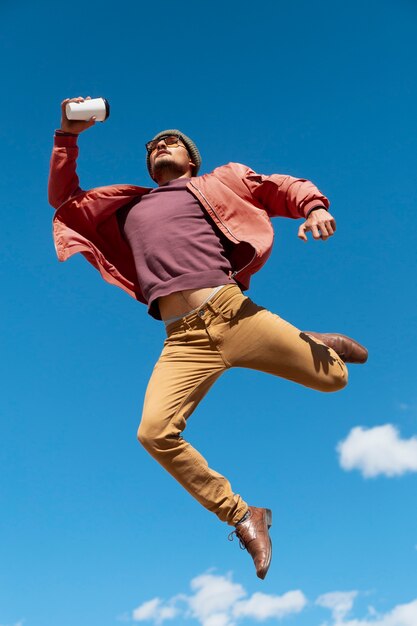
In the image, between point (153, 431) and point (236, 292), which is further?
point (236, 292)

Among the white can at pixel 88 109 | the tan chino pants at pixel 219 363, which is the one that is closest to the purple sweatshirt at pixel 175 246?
the tan chino pants at pixel 219 363

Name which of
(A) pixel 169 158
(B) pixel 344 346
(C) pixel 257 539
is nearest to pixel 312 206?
(B) pixel 344 346

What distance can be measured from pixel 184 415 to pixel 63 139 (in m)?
2.44

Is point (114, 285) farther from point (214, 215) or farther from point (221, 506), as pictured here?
point (221, 506)

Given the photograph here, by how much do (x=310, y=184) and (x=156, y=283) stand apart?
4.38 feet

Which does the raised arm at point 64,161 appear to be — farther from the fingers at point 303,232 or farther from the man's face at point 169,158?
the fingers at point 303,232

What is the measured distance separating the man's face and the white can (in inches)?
23.3

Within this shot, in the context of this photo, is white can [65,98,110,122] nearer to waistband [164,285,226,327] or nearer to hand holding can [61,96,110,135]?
hand holding can [61,96,110,135]

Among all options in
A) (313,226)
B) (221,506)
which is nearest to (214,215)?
(313,226)

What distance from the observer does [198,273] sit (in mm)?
4941

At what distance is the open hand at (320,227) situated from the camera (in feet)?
15.4

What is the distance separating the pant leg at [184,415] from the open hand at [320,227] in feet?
3.12

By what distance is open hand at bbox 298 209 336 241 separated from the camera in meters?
→ 4.69

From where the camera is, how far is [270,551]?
15.2 feet
